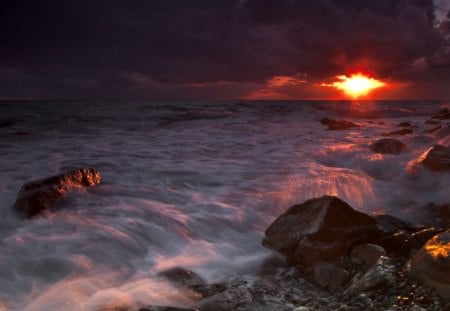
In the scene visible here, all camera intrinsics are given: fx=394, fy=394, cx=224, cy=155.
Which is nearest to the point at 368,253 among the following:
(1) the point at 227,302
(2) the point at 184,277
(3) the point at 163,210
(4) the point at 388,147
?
(1) the point at 227,302

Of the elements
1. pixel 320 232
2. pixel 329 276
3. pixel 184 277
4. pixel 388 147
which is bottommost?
pixel 184 277

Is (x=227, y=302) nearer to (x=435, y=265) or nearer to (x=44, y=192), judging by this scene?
(x=435, y=265)

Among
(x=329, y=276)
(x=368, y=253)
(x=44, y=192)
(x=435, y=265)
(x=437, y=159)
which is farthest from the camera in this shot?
(x=437, y=159)

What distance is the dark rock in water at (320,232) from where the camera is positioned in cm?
362

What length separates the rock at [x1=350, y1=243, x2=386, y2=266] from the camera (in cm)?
342

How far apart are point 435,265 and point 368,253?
2.43 ft

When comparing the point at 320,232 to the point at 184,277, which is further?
the point at 320,232

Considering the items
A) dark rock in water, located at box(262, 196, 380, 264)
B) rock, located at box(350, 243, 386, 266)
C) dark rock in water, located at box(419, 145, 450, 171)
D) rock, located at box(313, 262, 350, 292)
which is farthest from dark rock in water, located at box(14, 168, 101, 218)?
dark rock in water, located at box(419, 145, 450, 171)

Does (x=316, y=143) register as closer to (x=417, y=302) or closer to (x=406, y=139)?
(x=406, y=139)

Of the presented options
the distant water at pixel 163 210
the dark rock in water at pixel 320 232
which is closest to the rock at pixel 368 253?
the dark rock in water at pixel 320 232

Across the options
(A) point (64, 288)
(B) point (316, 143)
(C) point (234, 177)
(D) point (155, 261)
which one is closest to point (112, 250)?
(D) point (155, 261)

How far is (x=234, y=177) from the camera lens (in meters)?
7.60

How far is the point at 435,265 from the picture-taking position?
2.79 m

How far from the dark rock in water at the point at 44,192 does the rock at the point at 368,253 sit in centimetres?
391
